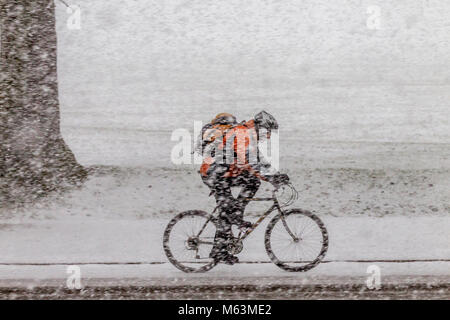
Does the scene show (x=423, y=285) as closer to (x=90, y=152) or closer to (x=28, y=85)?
(x=28, y=85)

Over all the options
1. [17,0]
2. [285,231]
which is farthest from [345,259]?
[17,0]

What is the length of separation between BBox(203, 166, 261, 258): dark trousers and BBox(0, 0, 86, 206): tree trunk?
16.3 ft

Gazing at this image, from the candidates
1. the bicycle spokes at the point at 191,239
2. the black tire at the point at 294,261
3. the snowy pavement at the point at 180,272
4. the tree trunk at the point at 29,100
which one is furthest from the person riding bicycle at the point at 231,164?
the tree trunk at the point at 29,100

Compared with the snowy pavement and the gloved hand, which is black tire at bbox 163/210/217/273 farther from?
the gloved hand

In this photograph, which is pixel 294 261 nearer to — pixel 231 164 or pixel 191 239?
pixel 191 239

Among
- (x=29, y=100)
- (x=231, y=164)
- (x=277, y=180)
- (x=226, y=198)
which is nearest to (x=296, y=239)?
(x=277, y=180)

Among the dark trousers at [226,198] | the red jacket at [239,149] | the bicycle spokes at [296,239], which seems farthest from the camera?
the bicycle spokes at [296,239]

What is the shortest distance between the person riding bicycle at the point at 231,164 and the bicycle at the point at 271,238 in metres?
0.13

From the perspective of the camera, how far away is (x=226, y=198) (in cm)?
591

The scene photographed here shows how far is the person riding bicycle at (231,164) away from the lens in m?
5.70

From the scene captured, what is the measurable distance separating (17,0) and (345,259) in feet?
23.6

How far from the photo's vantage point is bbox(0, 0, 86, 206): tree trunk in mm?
9883

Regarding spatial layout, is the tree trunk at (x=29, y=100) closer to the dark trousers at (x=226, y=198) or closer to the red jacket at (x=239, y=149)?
the dark trousers at (x=226, y=198)

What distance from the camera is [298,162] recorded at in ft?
41.0
